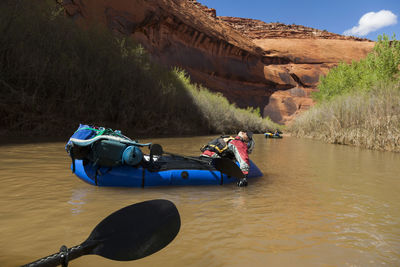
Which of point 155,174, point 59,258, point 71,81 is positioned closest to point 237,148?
point 155,174

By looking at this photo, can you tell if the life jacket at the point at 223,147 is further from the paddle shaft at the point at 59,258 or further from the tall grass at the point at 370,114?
the tall grass at the point at 370,114

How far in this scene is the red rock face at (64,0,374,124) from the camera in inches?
901

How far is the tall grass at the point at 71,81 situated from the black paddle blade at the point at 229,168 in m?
7.30

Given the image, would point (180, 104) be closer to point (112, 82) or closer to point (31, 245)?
point (112, 82)

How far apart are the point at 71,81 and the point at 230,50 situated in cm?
2878

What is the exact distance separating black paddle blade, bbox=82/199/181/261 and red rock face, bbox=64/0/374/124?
19788 mm

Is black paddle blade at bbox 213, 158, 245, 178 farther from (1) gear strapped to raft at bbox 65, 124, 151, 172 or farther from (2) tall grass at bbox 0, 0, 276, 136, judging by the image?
(2) tall grass at bbox 0, 0, 276, 136

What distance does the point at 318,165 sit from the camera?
20.4ft

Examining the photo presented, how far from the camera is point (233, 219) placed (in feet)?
8.28

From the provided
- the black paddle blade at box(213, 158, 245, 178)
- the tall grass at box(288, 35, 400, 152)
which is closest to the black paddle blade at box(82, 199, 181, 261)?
the black paddle blade at box(213, 158, 245, 178)

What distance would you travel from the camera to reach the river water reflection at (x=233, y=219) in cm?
180

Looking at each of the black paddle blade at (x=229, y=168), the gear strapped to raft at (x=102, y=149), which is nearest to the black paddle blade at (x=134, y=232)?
the gear strapped to raft at (x=102, y=149)

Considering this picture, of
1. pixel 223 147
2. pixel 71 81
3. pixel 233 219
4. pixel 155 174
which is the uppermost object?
pixel 71 81

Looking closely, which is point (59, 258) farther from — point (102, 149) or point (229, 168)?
point (229, 168)
